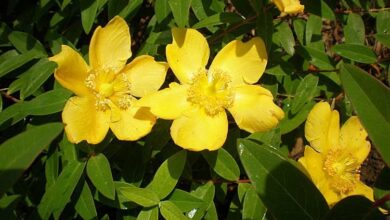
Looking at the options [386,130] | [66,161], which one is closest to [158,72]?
[66,161]

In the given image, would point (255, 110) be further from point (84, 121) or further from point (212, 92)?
point (84, 121)

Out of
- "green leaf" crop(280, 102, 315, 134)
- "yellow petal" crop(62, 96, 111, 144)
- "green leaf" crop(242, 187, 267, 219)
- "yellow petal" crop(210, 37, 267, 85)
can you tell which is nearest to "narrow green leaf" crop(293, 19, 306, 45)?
"green leaf" crop(280, 102, 315, 134)

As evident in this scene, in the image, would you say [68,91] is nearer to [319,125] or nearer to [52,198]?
[52,198]

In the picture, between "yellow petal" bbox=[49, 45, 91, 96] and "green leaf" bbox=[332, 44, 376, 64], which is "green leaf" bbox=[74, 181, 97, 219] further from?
"green leaf" bbox=[332, 44, 376, 64]

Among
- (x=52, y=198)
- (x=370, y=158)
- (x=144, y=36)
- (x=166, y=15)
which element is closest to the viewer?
(x=52, y=198)

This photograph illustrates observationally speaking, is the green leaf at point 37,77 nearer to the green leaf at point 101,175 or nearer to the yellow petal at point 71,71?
the yellow petal at point 71,71

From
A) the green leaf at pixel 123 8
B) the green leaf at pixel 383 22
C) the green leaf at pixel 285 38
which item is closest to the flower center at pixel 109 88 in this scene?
the green leaf at pixel 123 8

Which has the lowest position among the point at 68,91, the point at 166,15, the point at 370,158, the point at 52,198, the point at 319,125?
the point at 370,158
